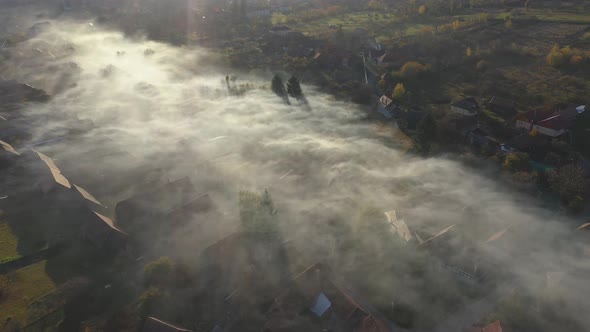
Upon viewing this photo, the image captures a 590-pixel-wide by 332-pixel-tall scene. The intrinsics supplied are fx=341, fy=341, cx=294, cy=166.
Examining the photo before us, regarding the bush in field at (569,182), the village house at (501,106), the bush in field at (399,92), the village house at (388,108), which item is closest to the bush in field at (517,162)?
the bush in field at (569,182)

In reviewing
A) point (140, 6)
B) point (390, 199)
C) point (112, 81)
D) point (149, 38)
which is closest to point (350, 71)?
point (390, 199)

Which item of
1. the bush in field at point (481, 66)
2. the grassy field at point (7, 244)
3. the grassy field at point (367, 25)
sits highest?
the grassy field at point (367, 25)

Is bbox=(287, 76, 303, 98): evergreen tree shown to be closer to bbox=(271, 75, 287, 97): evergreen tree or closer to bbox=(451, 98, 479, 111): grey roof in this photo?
bbox=(271, 75, 287, 97): evergreen tree

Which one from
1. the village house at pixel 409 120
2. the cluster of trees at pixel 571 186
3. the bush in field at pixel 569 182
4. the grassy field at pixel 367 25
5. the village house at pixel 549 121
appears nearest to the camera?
the cluster of trees at pixel 571 186

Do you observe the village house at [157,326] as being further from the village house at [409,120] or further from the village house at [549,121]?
the village house at [549,121]

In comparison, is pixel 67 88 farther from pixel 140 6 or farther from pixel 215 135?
pixel 140 6

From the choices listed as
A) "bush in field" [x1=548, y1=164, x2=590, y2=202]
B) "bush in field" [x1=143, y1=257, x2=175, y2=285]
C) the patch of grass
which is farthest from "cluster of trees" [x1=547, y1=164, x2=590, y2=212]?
"bush in field" [x1=143, y1=257, x2=175, y2=285]
